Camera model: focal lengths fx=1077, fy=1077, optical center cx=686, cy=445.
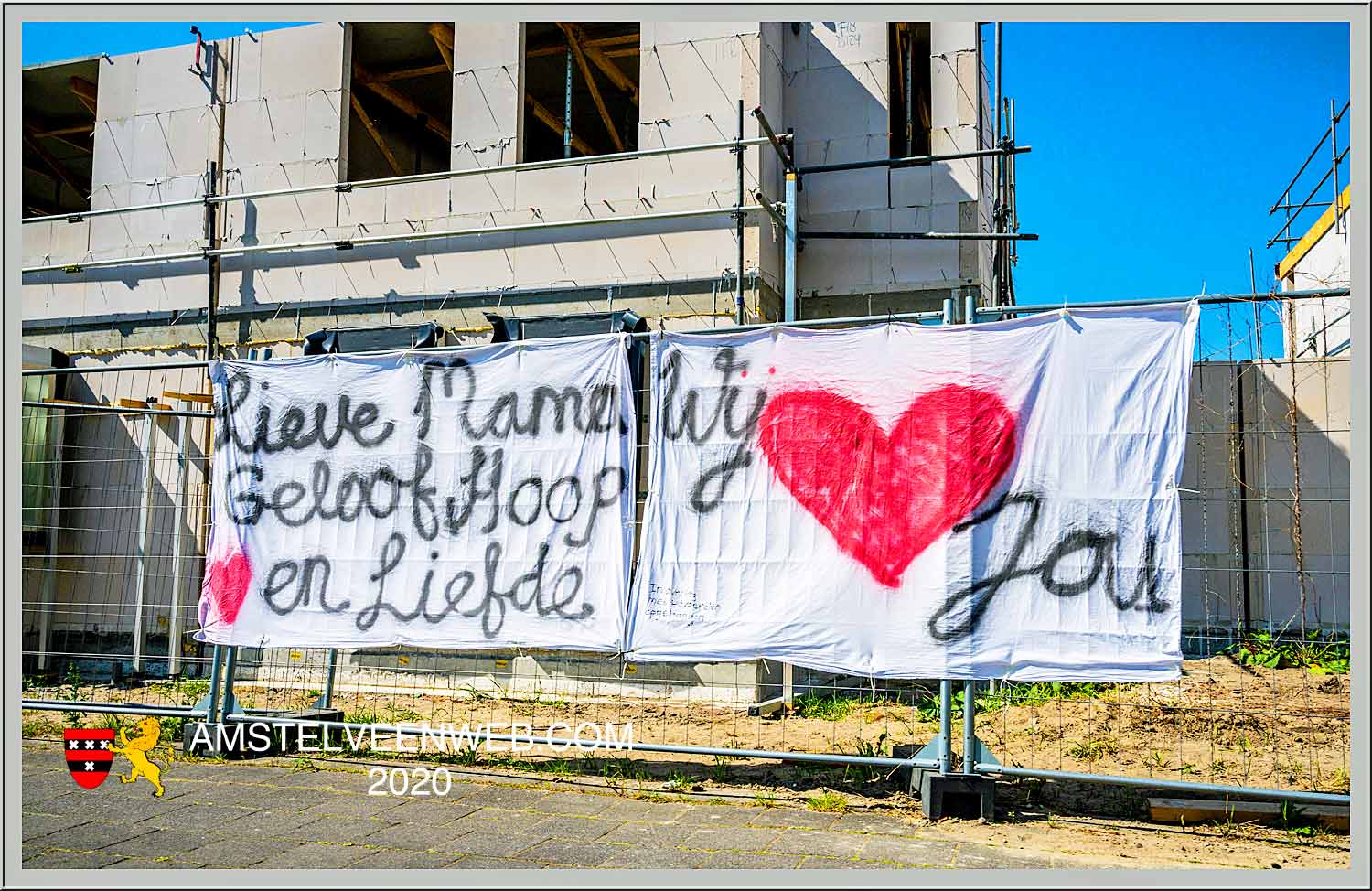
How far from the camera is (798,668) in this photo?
10570 mm

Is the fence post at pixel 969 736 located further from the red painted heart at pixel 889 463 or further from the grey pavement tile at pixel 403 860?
the grey pavement tile at pixel 403 860

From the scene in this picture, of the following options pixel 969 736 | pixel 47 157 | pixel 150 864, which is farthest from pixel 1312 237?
pixel 47 157

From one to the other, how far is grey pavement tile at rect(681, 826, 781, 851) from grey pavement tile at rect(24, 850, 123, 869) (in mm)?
2712

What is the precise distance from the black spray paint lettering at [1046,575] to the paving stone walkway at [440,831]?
117cm

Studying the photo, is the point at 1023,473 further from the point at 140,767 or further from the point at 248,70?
the point at 248,70

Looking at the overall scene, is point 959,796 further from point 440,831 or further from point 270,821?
point 270,821

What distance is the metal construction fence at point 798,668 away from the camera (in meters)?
7.45

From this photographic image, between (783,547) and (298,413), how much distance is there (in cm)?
359

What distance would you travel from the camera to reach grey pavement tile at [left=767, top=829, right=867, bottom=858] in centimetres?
517

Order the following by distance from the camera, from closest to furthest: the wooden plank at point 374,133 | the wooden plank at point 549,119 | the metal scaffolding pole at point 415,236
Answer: the metal scaffolding pole at point 415,236 < the wooden plank at point 374,133 < the wooden plank at point 549,119

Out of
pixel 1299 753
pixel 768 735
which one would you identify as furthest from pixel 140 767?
pixel 1299 753

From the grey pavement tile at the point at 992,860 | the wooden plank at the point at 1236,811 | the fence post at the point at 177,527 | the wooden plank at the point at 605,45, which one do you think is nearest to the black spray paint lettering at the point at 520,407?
the grey pavement tile at the point at 992,860

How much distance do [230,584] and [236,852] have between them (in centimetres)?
275

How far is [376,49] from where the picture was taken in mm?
14414
